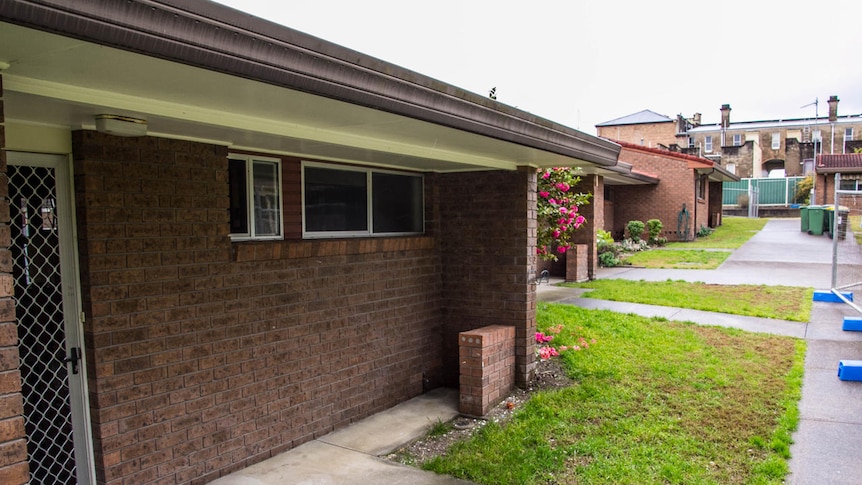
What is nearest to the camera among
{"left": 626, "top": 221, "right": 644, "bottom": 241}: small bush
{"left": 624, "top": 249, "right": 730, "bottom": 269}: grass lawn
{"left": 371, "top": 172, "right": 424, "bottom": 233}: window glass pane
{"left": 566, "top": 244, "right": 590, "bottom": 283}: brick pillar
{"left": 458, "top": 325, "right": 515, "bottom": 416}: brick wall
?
{"left": 458, "top": 325, "right": 515, "bottom": 416}: brick wall

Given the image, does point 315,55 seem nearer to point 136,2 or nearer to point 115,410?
point 136,2

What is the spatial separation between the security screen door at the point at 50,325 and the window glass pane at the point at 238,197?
1.21 meters

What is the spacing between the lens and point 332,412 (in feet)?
17.3

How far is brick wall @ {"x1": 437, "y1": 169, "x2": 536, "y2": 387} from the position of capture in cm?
630

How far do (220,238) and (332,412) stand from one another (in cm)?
197

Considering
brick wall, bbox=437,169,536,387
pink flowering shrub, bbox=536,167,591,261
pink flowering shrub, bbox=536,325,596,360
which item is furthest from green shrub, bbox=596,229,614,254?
brick wall, bbox=437,169,536,387

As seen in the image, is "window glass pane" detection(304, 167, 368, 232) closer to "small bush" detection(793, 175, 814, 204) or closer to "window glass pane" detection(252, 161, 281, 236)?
"window glass pane" detection(252, 161, 281, 236)

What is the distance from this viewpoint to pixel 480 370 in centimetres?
564

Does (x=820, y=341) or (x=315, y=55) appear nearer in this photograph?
(x=315, y=55)

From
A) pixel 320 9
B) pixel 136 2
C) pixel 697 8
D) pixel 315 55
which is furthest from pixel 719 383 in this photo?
pixel 320 9

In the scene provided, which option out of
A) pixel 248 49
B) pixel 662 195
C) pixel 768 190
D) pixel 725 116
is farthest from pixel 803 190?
pixel 248 49

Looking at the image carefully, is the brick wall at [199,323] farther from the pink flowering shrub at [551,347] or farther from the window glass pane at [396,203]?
the pink flowering shrub at [551,347]

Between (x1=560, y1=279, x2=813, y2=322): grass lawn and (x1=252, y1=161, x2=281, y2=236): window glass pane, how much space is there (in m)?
7.50

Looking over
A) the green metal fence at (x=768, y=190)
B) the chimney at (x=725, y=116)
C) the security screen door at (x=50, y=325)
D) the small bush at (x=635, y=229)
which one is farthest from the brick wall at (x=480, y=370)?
the chimney at (x=725, y=116)
